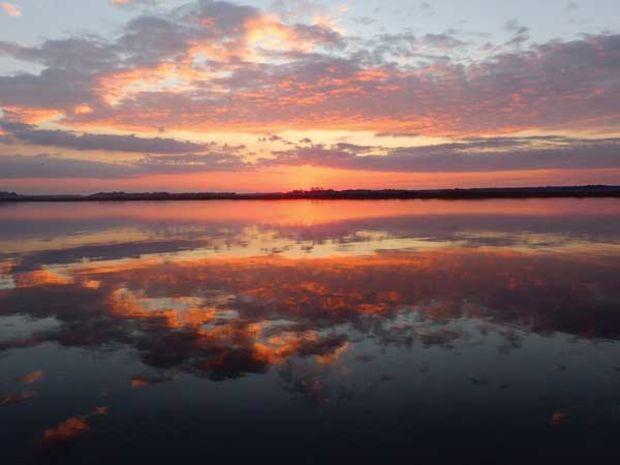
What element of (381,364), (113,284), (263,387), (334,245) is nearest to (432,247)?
(334,245)

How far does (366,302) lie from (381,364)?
5.96 meters

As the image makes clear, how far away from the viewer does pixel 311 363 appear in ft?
38.8

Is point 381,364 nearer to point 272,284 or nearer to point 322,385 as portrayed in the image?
point 322,385

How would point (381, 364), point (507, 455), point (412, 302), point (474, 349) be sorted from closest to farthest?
point (507, 455) → point (381, 364) → point (474, 349) → point (412, 302)

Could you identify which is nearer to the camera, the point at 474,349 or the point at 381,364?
the point at 381,364

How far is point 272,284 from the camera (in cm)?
2083

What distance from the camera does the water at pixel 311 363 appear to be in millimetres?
8375

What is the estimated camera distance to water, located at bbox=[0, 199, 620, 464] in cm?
838

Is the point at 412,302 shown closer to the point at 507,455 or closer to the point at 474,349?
the point at 474,349

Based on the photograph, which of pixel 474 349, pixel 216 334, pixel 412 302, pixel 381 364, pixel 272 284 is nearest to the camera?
pixel 381 364

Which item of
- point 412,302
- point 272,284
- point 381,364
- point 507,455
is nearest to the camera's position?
point 507,455

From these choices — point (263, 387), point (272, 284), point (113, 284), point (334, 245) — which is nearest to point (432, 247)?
point (334, 245)

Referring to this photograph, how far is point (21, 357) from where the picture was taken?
12.4 meters

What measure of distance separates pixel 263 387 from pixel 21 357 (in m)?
6.31
